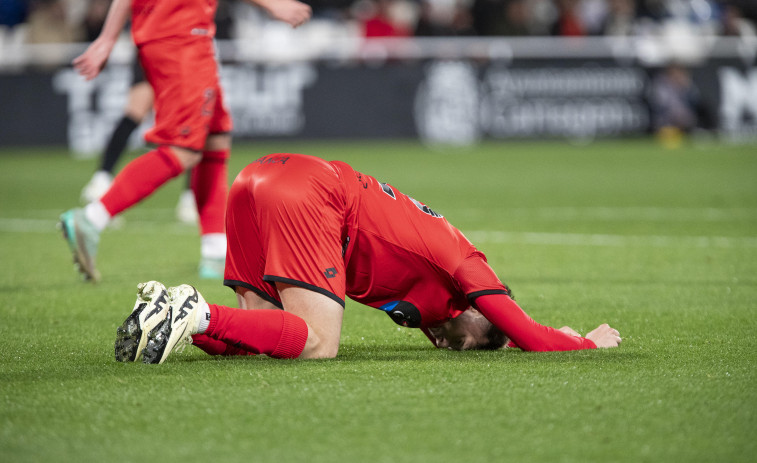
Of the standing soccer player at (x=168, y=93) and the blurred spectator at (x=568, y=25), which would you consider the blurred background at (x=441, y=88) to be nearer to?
the blurred spectator at (x=568, y=25)

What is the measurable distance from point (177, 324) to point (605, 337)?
4.90 feet

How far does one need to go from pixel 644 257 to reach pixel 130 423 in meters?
4.22

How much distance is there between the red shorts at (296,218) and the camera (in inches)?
139

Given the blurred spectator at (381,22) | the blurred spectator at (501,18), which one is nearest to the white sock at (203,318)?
the blurred spectator at (381,22)

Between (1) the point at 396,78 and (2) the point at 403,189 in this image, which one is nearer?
(2) the point at 403,189

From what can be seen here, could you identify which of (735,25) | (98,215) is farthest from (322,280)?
(735,25)

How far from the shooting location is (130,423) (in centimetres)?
276

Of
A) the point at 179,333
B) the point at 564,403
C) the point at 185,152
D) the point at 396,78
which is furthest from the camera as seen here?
the point at 396,78

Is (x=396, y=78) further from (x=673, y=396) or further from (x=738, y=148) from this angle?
(x=673, y=396)

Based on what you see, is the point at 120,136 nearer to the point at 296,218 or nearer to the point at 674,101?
the point at 296,218

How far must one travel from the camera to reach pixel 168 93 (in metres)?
5.22

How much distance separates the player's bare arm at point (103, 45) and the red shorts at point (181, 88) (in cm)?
18

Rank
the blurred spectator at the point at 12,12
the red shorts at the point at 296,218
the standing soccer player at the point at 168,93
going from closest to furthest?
the red shorts at the point at 296,218 < the standing soccer player at the point at 168,93 < the blurred spectator at the point at 12,12

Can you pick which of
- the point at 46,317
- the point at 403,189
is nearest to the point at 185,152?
the point at 46,317
